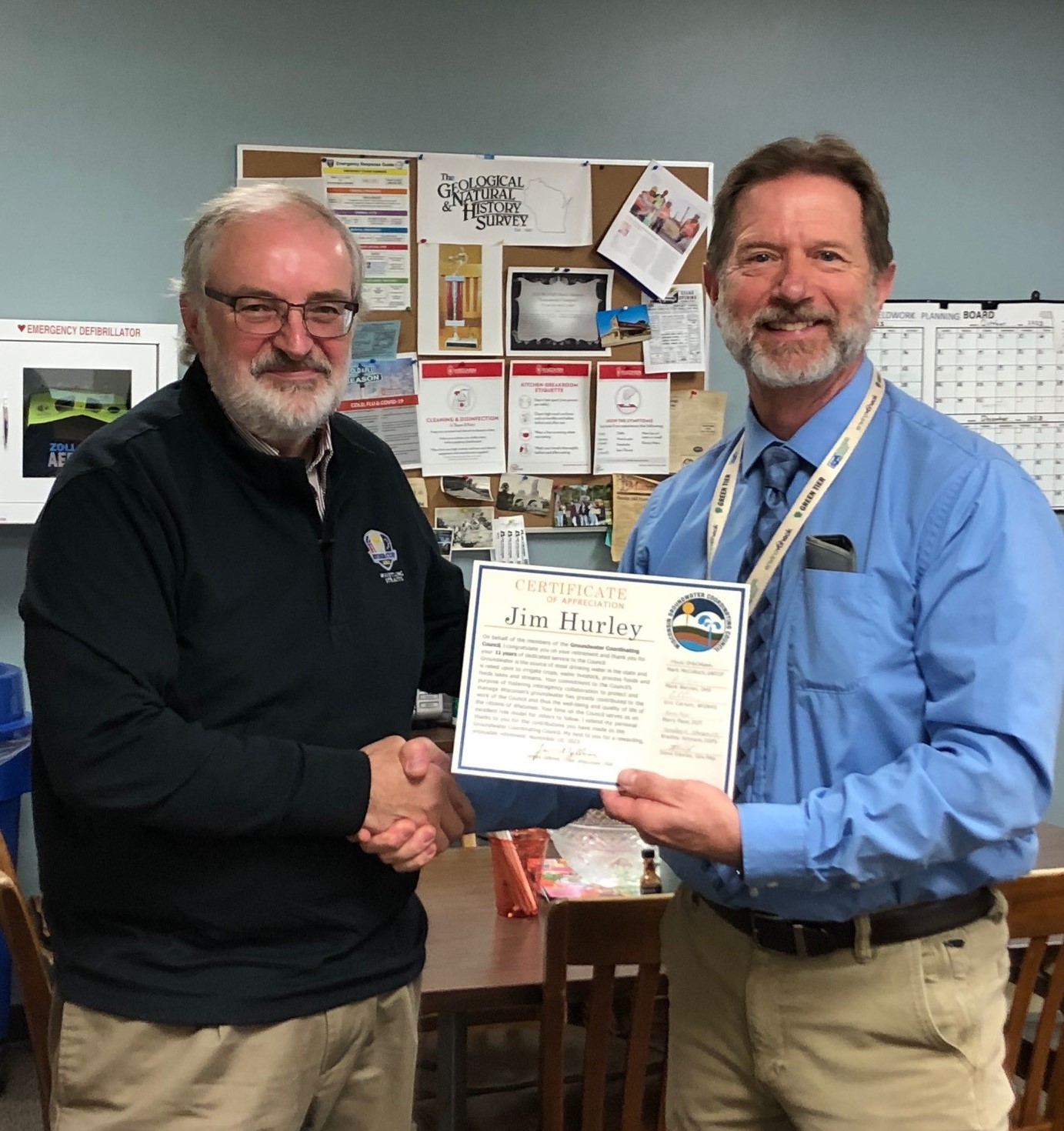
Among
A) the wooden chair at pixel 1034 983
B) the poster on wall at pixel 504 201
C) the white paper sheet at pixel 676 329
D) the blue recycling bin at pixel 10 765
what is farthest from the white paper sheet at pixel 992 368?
the blue recycling bin at pixel 10 765

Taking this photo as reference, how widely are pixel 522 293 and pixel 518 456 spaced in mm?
493

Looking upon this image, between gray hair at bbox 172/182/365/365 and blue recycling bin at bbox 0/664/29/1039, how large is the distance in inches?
65.5

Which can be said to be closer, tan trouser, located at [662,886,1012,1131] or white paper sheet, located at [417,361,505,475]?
tan trouser, located at [662,886,1012,1131]

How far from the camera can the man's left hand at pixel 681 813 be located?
47.8 inches

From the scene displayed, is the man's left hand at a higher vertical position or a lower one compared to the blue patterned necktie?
lower

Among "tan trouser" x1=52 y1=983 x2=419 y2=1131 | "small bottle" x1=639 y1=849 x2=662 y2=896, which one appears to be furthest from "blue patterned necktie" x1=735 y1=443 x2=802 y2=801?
"small bottle" x1=639 y1=849 x2=662 y2=896

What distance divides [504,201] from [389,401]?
2.29ft

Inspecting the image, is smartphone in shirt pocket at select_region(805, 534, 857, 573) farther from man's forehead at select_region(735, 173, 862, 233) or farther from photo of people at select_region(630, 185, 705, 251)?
photo of people at select_region(630, 185, 705, 251)

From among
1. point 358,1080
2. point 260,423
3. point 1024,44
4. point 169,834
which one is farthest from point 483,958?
point 1024,44

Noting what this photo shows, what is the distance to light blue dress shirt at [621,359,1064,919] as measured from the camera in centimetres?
119

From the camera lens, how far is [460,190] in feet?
10.5

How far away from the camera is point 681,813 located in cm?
122

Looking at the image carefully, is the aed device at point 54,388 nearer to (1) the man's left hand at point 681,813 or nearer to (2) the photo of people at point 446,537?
(2) the photo of people at point 446,537

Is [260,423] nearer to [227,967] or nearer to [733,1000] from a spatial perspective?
[227,967]
